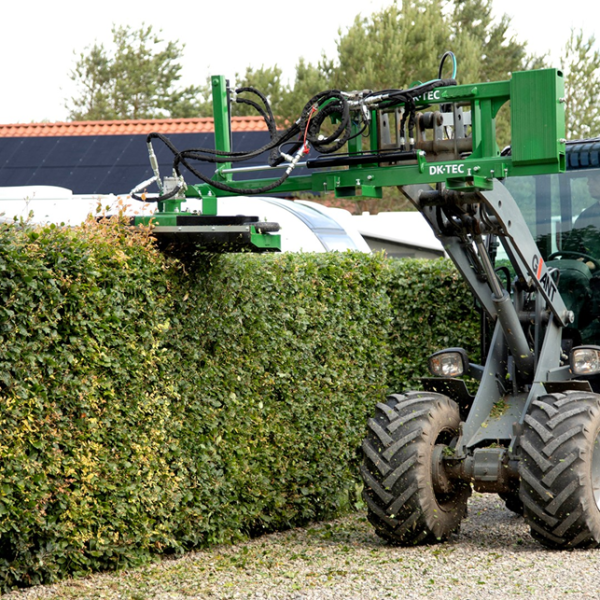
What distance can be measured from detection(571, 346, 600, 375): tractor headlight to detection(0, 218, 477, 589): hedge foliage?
2106 mm

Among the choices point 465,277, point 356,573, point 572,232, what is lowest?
point 356,573

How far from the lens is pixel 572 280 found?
26.4ft

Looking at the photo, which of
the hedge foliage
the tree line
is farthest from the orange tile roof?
the hedge foliage

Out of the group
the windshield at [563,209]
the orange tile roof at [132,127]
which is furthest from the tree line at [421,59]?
the windshield at [563,209]

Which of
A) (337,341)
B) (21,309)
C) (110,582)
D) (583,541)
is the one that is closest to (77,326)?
(21,309)

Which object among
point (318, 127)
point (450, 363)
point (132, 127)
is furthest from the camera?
point (132, 127)

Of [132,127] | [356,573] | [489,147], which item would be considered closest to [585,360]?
[489,147]

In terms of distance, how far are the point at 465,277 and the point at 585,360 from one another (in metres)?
1.10

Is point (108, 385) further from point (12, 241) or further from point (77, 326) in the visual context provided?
point (12, 241)

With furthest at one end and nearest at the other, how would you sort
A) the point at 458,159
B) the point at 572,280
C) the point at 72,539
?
Answer: the point at 572,280 → the point at 458,159 → the point at 72,539

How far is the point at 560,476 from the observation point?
6367 millimetres

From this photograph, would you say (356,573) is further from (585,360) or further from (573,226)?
(573,226)

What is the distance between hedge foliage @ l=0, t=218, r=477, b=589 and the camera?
5438 mm

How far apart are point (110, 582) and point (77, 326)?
1.60m
